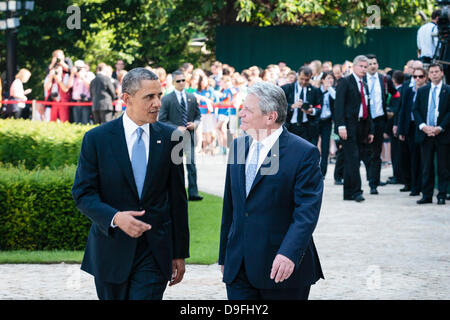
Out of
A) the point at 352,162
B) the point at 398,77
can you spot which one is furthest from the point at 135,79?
the point at 398,77

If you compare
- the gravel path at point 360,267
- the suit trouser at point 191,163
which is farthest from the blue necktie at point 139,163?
the suit trouser at point 191,163

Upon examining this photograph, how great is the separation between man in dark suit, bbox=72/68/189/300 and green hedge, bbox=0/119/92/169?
23.7 ft

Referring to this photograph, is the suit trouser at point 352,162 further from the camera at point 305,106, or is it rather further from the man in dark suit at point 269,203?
the man in dark suit at point 269,203

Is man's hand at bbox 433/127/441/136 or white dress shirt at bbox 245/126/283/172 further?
man's hand at bbox 433/127/441/136

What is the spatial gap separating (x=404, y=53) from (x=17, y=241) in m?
27.5

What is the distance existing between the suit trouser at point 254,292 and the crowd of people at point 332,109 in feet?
30.9

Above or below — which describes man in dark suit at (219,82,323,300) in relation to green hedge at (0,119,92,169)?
above

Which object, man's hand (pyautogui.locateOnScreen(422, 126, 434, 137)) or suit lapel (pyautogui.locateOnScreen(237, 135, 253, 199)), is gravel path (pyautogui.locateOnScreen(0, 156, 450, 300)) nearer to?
man's hand (pyautogui.locateOnScreen(422, 126, 434, 137))

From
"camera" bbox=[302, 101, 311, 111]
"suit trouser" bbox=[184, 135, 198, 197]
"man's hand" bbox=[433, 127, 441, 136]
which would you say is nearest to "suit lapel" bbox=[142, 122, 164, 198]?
"suit trouser" bbox=[184, 135, 198, 197]

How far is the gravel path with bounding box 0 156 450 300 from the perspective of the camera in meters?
8.27

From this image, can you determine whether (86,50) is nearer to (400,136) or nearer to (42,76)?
(42,76)

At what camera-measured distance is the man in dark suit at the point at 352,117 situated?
15.0 meters

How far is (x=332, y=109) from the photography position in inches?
709

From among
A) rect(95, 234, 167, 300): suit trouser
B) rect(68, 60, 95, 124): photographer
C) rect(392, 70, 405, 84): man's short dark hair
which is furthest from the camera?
rect(68, 60, 95, 124): photographer
